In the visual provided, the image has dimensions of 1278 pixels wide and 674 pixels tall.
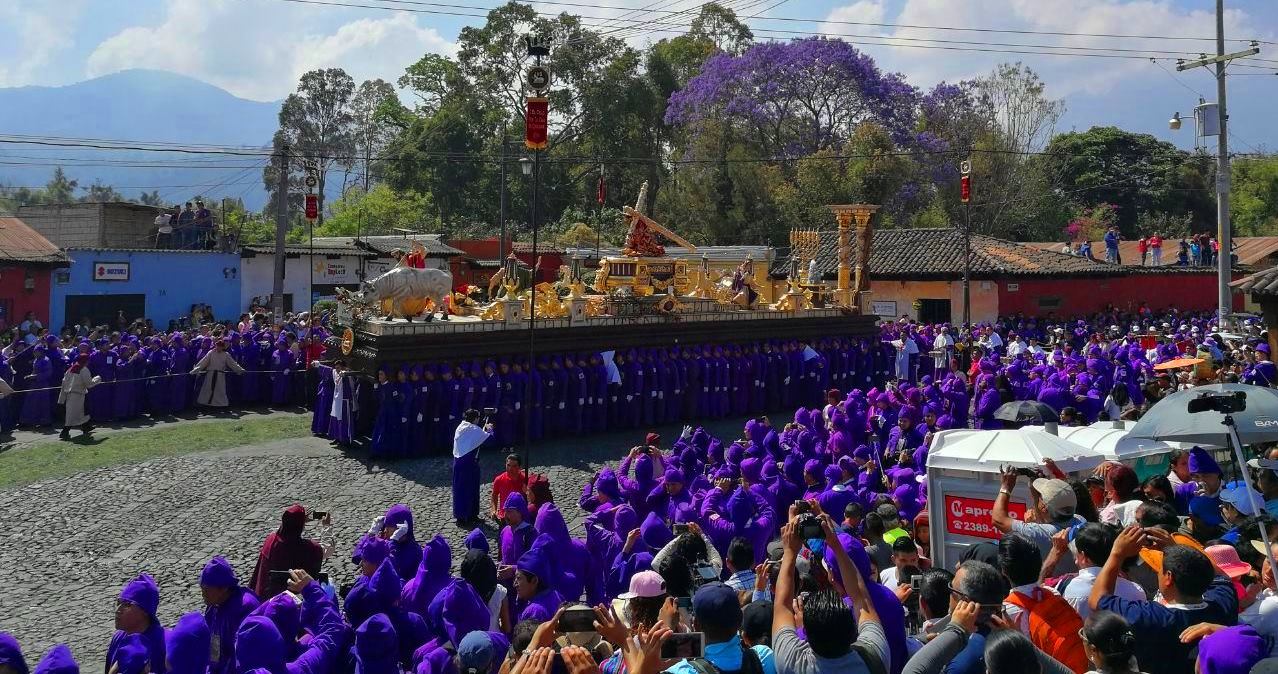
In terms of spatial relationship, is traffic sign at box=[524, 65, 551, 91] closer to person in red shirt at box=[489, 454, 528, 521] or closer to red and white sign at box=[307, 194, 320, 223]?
person in red shirt at box=[489, 454, 528, 521]

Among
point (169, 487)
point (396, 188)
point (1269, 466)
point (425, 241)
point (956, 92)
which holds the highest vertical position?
point (956, 92)

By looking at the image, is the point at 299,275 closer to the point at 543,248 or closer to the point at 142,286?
the point at 142,286

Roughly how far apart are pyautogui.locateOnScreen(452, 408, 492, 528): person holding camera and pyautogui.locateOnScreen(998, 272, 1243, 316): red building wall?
2113 centimetres

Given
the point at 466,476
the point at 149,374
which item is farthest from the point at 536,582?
the point at 149,374

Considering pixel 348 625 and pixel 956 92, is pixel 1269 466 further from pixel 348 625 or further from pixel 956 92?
pixel 956 92

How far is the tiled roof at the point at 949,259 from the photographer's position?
29.1 meters

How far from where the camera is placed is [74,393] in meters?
15.3

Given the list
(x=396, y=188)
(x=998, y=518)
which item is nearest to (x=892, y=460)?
(x=998, y=518)

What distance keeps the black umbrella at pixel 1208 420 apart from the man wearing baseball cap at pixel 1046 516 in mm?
1873

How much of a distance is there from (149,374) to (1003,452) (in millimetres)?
14454

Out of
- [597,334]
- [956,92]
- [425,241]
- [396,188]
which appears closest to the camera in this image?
[597,334]

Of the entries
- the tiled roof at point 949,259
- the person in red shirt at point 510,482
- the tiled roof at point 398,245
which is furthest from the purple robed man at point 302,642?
the tiled roof at point 398,245

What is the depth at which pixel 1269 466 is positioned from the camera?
27.5ft

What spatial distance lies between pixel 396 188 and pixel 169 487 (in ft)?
115
